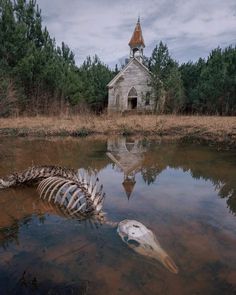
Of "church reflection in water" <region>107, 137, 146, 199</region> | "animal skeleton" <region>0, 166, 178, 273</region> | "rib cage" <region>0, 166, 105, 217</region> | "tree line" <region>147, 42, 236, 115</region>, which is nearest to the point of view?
"animal skeleton" <region>0, 166, 178, 273</region>

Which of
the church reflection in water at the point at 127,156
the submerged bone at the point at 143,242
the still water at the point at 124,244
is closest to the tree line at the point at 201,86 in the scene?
the church reflection in water at the point at 127,156

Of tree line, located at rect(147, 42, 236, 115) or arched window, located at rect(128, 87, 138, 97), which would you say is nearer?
tree line, located at rect(147, 42, 236, 115)

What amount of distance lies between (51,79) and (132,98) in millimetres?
10284

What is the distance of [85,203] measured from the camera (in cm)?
308

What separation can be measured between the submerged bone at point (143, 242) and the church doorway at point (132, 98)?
2388 centimetres

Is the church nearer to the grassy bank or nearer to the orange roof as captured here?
the orange roof

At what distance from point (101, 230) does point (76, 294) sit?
0.93 metres

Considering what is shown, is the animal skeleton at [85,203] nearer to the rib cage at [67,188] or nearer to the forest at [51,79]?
the rib cage at [67,188]

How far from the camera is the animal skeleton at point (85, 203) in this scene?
7.55 feet

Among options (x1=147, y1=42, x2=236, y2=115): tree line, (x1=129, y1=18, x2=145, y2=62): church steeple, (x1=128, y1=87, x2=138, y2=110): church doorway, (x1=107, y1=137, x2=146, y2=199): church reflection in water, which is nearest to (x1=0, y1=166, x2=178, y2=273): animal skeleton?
(x1=107, y1=137, x2=146, y2=199): church reflection in water

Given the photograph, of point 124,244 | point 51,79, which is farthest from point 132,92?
point 124,244

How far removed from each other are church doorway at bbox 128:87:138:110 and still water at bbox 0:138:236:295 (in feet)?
69.1

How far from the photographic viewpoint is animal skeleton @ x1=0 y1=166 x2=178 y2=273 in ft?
7.55

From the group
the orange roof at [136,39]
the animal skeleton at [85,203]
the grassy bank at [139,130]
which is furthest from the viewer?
the orange roof at [136,39]
